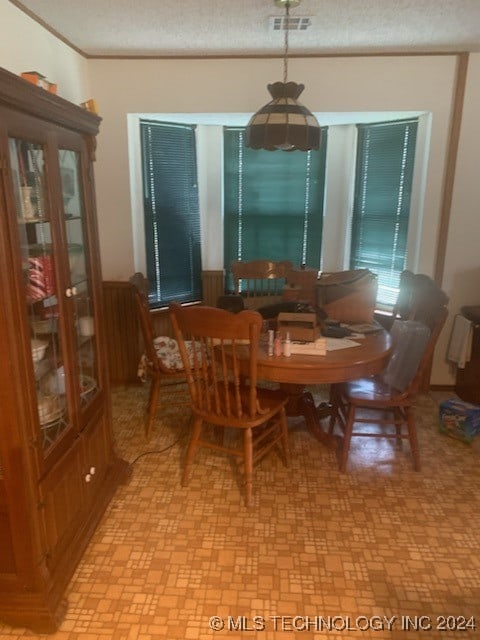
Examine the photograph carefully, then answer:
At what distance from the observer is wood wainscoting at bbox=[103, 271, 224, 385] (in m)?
3.77

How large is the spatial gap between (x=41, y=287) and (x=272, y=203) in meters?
2.77

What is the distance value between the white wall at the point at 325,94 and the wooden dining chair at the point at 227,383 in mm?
1816

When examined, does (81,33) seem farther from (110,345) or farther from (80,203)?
(110,345)

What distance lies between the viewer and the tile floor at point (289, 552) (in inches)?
70.4

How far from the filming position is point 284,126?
2264 millimetres

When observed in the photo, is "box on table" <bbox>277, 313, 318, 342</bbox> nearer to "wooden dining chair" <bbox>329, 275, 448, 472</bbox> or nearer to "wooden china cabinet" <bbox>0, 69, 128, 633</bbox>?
"wooden dining chair" <bbox>329, 275, 448, 472</bbox>

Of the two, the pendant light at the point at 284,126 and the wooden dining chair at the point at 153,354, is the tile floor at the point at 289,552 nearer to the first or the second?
the wooden dining chair at the point at 153,354

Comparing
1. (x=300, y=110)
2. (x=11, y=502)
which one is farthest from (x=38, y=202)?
(x=300, y=110)

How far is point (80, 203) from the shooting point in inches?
85.7

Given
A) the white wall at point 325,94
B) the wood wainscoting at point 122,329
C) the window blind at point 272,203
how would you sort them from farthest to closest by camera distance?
the window blind at point 272,203
the wood wainscoting at point 122,329
the white wall at point 325,94

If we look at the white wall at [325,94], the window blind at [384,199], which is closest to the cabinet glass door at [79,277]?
the white wall at [325,94]

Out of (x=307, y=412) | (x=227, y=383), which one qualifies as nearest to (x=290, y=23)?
(x=227, y=383)

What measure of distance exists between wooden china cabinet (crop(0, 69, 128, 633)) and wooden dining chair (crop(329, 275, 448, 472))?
4.52 ft

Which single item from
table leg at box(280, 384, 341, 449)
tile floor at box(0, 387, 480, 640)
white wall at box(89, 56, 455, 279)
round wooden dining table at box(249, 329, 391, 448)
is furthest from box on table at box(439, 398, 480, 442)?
white wall at box(89, 56, 455, 279)
